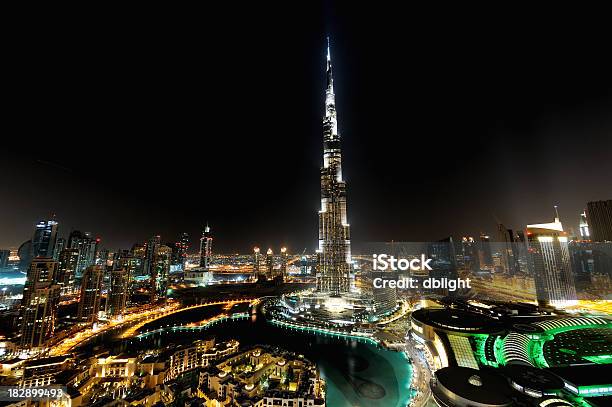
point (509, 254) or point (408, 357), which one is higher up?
point (509, 254)

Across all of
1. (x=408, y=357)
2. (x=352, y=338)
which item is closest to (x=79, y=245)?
(x=352, y=338)

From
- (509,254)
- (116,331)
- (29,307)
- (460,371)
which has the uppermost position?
(509,254)

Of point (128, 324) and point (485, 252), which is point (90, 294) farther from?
point (485, 252)

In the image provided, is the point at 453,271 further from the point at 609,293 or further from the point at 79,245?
the point at 79,245

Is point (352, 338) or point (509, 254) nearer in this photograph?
point (352, 338)

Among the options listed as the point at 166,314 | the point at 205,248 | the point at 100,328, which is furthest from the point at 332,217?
the point at 205,248

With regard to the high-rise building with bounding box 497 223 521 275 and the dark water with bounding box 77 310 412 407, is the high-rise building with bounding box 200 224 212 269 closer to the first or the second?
the dark water with bounding box 77 310 412 407

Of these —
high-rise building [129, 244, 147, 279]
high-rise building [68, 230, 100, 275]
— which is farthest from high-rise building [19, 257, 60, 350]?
high-rise building [129, 244, 147, 279]

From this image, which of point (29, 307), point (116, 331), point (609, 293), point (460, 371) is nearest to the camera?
point (460, 371)
